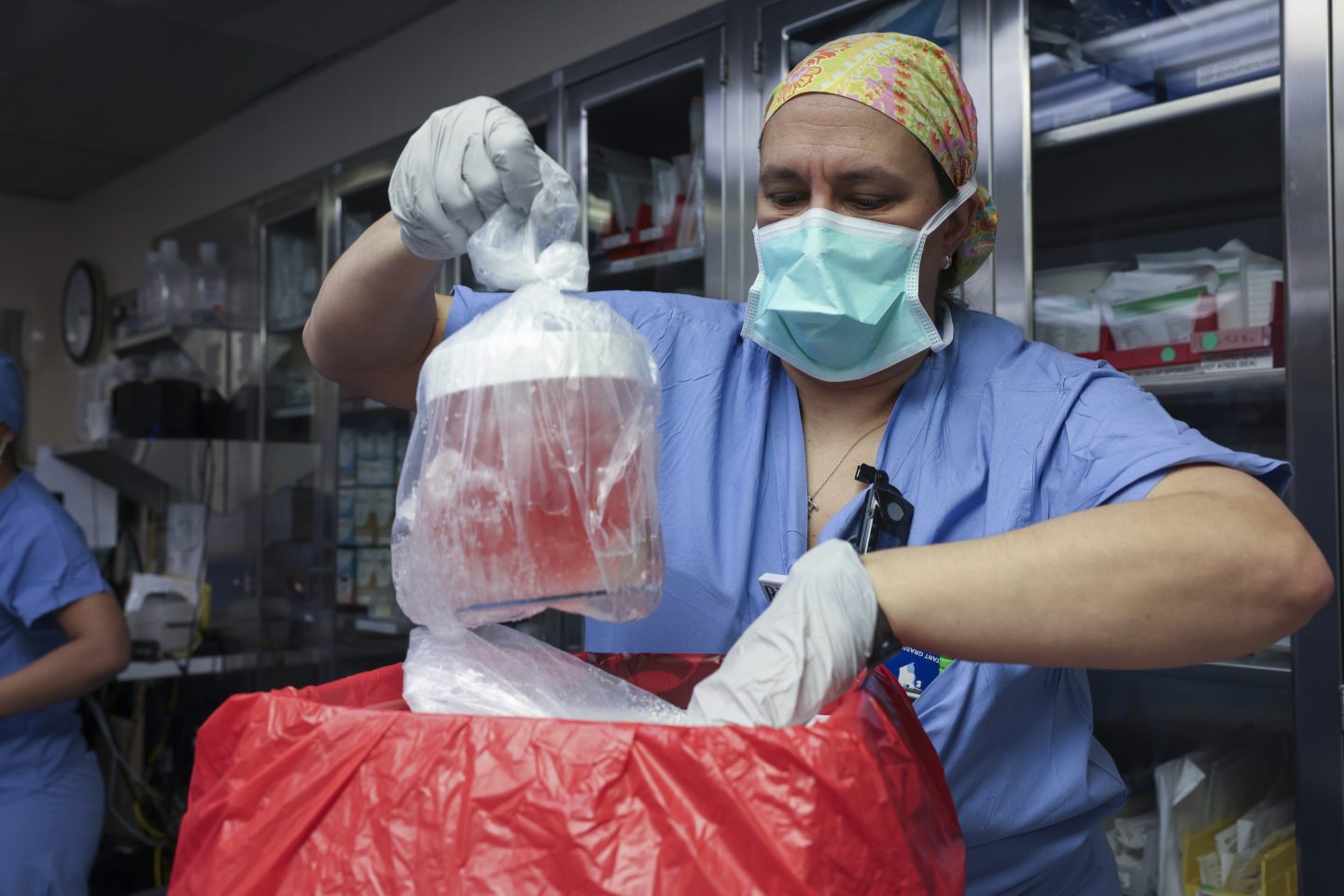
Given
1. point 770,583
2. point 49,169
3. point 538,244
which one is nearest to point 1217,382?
point 770,583

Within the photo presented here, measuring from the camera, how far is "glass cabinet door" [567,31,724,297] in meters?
2.21

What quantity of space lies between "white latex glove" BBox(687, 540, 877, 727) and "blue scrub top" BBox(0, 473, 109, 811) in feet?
7.15

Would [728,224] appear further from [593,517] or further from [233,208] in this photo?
[233,208]

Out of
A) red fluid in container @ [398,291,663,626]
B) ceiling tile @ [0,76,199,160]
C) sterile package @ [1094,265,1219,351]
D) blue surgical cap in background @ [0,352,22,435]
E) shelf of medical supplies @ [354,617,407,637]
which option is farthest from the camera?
ceiling tile @ [0,76,199,160]

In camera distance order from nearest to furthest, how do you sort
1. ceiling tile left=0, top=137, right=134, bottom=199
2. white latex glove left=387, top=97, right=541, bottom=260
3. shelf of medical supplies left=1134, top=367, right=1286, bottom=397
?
1. white latex glove left=387, top=97, right=541, bottom=260
2. shelf of medical supplies left=1134, top=367, right=1286, bottom=397
3. ceiling tile left=0, top=137, right=134, bottom=199

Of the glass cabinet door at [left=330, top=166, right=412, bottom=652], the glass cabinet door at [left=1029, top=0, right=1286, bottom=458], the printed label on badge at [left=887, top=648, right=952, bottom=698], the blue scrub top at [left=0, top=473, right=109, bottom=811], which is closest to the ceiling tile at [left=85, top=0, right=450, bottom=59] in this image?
the glass cabinet door at [left=330, top=166, right=412, bottom=652]

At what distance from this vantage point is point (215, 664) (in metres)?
3.64

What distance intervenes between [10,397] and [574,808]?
2.51 meters

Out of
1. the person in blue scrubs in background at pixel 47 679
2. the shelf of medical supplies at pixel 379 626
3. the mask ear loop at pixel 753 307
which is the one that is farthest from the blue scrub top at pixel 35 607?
the mask ear loop at pixel 753 307

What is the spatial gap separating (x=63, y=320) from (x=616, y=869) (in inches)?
213

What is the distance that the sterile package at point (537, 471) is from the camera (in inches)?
25.7

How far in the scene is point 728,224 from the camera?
85.3 inches

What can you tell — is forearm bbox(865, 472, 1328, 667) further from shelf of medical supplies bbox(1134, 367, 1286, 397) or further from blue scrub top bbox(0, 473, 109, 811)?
blue scrub top bbox(0, 473, 109, 811)

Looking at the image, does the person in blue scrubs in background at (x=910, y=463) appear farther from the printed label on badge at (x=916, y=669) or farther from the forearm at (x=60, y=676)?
the forearm at (x=60, y=676)
